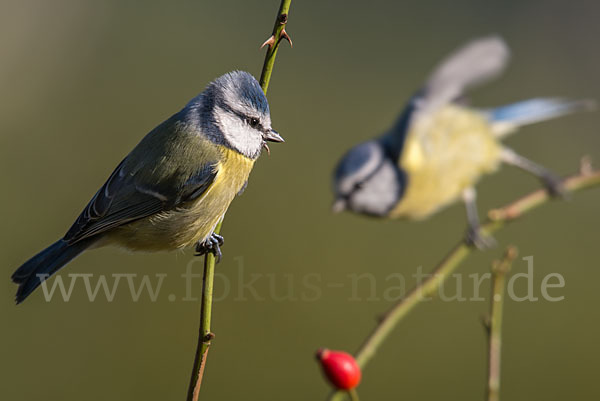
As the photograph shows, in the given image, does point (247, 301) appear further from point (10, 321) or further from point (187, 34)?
point (187, 34)

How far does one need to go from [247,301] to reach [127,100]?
1580mm

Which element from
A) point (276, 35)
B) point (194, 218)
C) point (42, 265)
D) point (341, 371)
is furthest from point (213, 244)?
point (276, 35)

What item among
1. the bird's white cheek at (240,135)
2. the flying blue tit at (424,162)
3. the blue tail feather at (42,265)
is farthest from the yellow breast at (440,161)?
the blue tail feather at (42,265)

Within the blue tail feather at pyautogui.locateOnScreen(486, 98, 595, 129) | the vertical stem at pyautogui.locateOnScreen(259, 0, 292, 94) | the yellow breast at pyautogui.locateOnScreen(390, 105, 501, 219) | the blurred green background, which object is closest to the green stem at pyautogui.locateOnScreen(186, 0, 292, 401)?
the vertical stem at pyautogui.locateOnScreen(259, 0, 292, 94)

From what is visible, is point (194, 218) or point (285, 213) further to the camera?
point (285, 213)

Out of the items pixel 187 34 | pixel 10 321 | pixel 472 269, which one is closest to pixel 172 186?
pixel 10 321

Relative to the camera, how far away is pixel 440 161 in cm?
298

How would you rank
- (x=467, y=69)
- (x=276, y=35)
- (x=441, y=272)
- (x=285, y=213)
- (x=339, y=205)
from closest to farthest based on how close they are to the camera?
1. (x=276, y=35)
2. (x=441, y=272)
3. (x=467, y=69)
4. (x=339, y=205)
5. (x=285, y=213)

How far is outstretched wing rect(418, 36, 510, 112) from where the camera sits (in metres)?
2.44

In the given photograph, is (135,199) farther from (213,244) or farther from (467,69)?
(467,69)

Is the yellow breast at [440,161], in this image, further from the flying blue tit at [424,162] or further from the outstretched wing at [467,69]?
the outstretched wing at [467,69]

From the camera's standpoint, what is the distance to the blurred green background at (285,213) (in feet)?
9.01

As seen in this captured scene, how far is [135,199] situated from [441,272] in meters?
0.77

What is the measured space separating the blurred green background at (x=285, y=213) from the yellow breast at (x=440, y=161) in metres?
0.37
